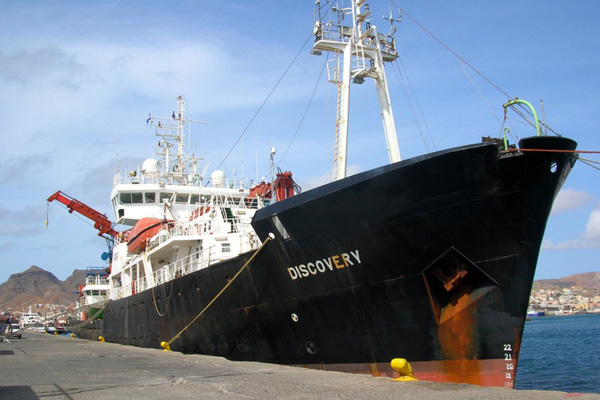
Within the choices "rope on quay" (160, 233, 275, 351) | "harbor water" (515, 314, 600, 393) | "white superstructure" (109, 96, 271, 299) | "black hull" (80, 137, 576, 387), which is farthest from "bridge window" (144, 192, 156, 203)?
"harbor water" (515, 314, 600, 393)

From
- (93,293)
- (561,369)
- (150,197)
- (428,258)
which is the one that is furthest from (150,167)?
(428,258)

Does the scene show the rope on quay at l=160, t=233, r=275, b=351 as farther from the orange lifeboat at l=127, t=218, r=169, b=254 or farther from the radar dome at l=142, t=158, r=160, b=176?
the radar dome at l=142, t=158, r=160, b=176

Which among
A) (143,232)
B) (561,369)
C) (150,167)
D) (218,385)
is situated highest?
(150,167)

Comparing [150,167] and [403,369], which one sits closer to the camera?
[403,369]

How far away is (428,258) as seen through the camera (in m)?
9.57

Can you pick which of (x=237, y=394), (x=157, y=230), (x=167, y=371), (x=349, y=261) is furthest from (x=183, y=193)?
(x=237, y=394)

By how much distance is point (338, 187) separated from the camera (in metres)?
10.2

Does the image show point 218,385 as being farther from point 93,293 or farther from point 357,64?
point 93,293

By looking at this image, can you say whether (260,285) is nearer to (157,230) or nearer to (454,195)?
(454,195)

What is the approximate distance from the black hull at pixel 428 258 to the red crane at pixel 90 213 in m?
26.3

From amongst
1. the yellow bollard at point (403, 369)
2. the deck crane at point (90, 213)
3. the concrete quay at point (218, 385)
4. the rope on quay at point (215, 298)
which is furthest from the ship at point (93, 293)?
the yellow bollard at point (403, 369)

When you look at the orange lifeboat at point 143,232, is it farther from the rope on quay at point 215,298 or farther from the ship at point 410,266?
the ship at point 410,266

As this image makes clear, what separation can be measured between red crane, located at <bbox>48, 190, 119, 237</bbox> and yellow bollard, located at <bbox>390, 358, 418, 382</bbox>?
28.3m

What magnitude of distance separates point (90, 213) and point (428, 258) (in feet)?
95.7
